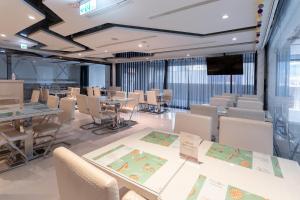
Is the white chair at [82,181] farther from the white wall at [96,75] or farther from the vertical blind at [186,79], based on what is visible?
the white wall at [96,75]

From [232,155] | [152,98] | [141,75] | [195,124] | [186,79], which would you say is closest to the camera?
[232,155]

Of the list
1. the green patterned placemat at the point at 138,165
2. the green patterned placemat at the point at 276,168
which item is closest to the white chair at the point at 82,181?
the green patterned placemat at the point at 138,165

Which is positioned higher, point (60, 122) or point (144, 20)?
point (144, 20)

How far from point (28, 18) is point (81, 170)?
366cm

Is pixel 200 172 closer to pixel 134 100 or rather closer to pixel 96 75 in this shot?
pixel 134 100

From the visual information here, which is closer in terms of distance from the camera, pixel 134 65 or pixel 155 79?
pixel 155 79

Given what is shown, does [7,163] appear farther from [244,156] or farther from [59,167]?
[244,156]

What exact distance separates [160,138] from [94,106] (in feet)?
9.49

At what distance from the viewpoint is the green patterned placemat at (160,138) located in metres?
1.59

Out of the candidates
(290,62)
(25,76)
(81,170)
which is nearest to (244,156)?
(81,170)

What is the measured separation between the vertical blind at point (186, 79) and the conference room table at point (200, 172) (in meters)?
6.10

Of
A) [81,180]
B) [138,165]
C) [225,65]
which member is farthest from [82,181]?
[225,65]

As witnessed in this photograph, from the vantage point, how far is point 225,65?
21.4 feet

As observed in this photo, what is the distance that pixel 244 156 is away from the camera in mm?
1317
